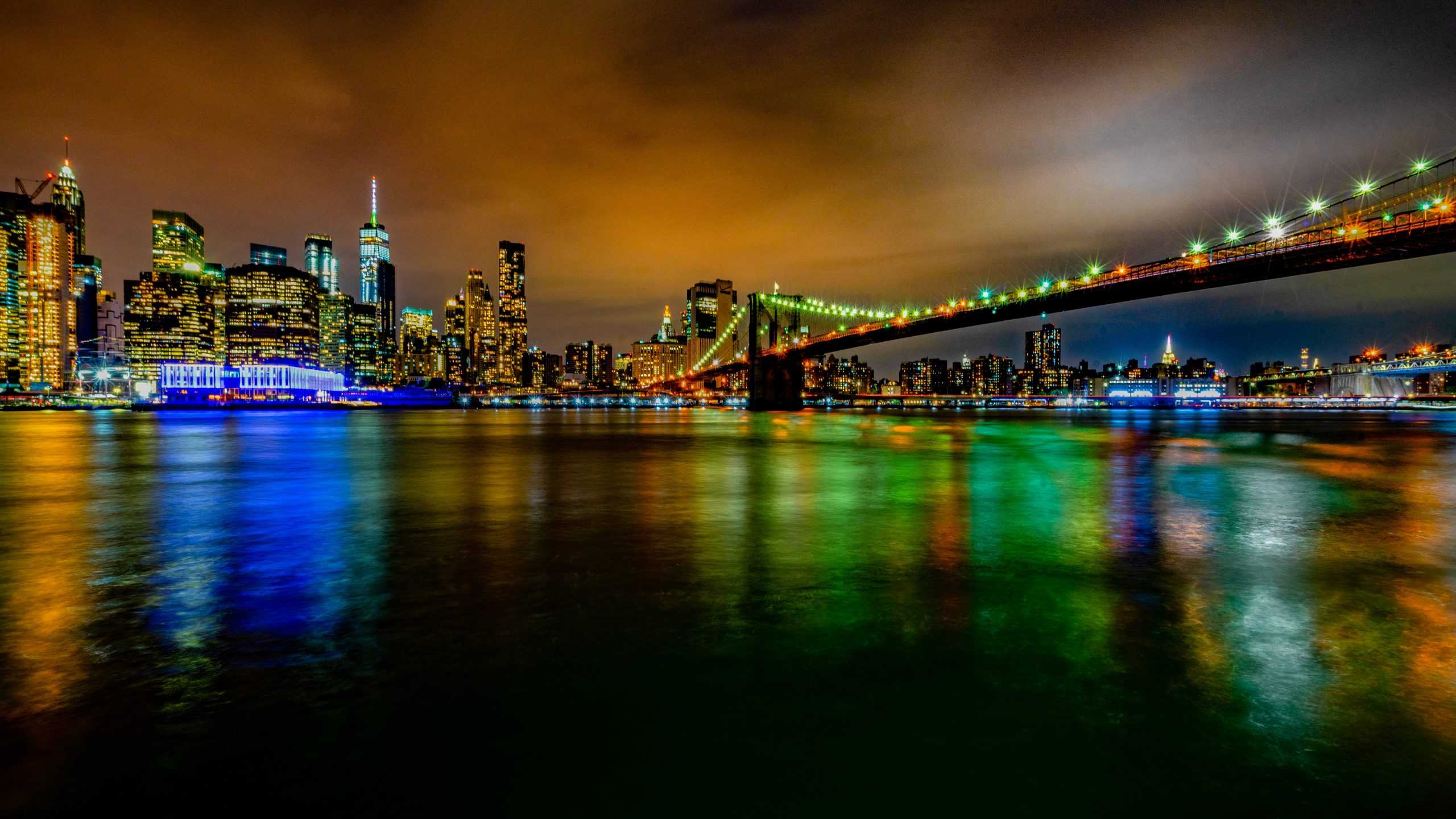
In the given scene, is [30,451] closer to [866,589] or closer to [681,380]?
[866,589]

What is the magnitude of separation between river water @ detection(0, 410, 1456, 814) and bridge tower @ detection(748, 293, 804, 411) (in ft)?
253

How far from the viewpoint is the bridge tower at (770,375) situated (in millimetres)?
90062

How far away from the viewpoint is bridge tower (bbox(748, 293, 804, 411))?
9006 cm

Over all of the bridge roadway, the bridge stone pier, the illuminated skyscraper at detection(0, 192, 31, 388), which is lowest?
the bridge stone pier

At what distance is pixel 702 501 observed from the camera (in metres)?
13.9

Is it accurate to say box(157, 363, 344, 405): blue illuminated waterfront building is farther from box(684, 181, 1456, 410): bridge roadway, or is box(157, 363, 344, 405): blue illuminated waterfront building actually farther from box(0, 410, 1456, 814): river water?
box(0, 410, 1456, 814): river water

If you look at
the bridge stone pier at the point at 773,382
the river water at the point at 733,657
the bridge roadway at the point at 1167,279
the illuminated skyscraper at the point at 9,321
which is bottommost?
the river water at the point at 733,657

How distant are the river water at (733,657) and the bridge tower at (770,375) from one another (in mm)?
77227

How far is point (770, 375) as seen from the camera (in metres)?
91.2

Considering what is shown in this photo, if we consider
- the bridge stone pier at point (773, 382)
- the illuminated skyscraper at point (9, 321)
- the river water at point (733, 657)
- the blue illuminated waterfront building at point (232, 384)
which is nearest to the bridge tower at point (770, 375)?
the bridge stone pier at point (773, 382)

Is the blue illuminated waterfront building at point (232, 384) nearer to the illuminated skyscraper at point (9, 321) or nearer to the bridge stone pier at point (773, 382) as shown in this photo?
the illuminated skyscraper at point (9, 321)

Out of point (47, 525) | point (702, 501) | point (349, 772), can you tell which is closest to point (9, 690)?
point (349, 772)

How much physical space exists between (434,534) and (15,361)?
263 m

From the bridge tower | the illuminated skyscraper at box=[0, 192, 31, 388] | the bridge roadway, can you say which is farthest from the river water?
the illuminated skyscraper at box=[0, 192, 31, 388]
